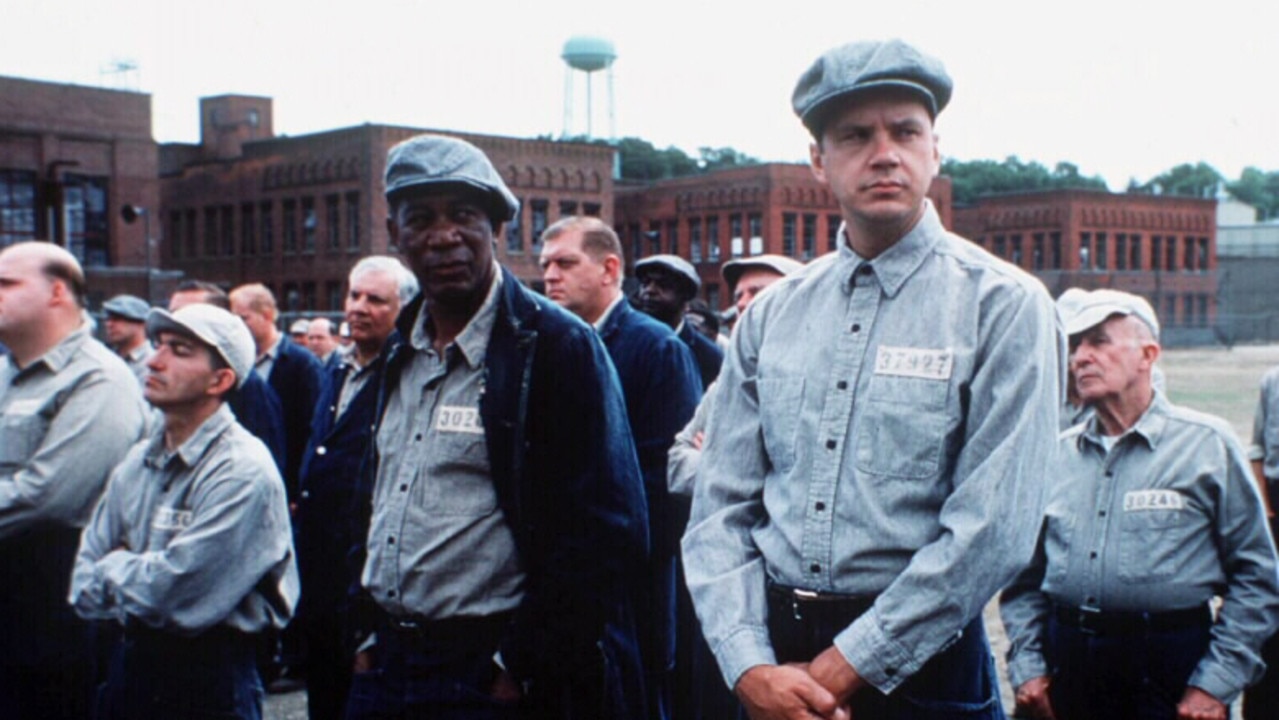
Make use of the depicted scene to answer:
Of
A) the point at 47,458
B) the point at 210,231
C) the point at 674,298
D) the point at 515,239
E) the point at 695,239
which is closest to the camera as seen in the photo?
the point at 47,458

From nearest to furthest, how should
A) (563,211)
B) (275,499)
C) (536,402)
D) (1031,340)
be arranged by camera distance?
(1031,340) < (536,402) < (275,499) < (563,211)

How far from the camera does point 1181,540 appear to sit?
14.1 feet

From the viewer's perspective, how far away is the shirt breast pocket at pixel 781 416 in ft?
9.67

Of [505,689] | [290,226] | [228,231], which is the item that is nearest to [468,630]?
[505,689]

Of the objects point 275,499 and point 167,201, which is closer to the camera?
point 275,499

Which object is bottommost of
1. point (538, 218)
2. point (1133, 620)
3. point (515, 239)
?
point (1133, 620)

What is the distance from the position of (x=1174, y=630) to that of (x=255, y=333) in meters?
6.54

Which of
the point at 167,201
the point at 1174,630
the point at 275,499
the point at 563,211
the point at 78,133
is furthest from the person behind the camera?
the point at 167,201

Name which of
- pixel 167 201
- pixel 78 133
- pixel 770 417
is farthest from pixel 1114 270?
pixel 770 417

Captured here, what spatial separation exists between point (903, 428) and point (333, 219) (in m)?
51.2

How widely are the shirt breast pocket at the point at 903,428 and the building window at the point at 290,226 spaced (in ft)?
175

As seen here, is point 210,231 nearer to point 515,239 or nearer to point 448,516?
point 515,239

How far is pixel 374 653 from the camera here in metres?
3.58

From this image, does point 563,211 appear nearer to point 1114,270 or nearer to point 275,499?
point 1114,270
